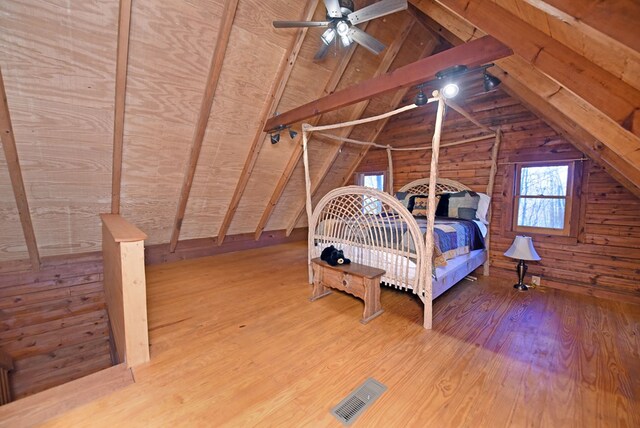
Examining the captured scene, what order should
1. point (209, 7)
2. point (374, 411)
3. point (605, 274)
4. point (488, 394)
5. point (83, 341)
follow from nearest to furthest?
point (374, 411) < point (488, 394) < point (209, 7) < point (605, 274) < point (83, 341)

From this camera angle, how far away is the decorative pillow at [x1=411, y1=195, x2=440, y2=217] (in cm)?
386

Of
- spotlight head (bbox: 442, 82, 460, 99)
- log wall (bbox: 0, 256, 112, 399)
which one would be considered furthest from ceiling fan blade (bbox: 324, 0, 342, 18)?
log wall (bbox: 0, 256, 112, 399)

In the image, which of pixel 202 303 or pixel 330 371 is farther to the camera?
pixel 202 303

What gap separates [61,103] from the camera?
2.27m

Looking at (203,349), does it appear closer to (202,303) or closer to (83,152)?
(202,303)

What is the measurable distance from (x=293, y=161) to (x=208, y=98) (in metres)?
1.60

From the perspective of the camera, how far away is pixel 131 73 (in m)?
2.37

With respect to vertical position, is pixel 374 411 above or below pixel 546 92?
below

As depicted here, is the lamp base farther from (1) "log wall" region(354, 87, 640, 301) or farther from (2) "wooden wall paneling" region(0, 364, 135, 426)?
(2) "wooden wall paneling" region(0, 364, 135, 426)

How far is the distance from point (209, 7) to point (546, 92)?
9.30 feet

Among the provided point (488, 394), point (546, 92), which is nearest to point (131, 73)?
point (546, 92)

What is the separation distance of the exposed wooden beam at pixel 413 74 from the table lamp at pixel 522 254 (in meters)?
2.35

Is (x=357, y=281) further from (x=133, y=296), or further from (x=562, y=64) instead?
(x=562, y=64)

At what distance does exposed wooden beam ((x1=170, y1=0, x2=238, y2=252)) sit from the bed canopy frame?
108 cm
